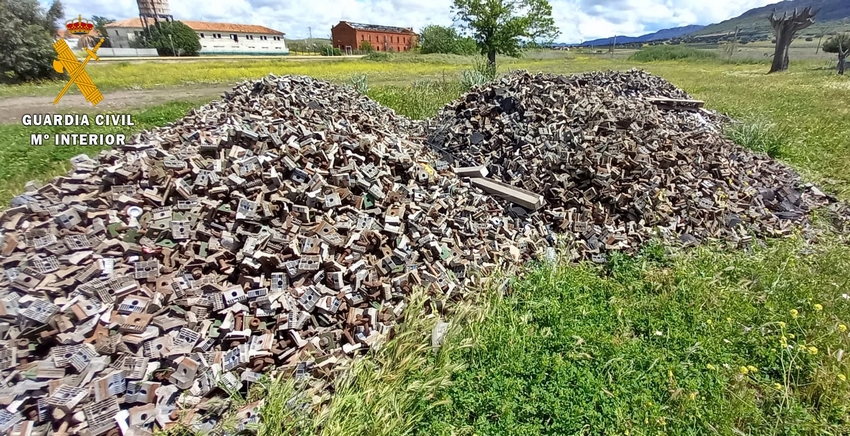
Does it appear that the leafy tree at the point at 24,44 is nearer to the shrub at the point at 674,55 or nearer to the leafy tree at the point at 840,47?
the leafy tree at the point at 840,47

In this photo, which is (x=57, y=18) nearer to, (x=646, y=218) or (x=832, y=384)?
(x=646, y=218)

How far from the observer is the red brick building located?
64181 mm

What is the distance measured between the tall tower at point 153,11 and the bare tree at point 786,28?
1912 inches

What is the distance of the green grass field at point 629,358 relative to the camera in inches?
91.5

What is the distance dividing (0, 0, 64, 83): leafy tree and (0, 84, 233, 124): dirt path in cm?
586

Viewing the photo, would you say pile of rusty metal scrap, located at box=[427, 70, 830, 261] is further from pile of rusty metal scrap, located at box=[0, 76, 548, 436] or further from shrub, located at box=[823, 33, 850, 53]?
shrub, located at box=[823, 33, 850, 53]

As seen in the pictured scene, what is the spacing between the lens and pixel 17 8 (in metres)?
16.6

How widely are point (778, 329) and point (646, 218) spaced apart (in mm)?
1808

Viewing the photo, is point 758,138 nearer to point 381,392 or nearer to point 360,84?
point 381,392

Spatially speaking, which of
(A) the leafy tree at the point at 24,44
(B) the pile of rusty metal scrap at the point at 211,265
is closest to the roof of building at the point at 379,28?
(A) the leafy tree at the point at 24,44

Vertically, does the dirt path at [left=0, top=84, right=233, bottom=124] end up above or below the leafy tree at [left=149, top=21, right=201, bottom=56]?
below

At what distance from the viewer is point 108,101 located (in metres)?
12.3

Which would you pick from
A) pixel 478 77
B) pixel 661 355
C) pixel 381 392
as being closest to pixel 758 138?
pixel 661 355

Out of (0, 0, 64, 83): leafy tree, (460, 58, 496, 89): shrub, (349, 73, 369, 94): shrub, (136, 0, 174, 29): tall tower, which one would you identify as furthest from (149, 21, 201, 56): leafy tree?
(460, 58, 496, 89): shrub
